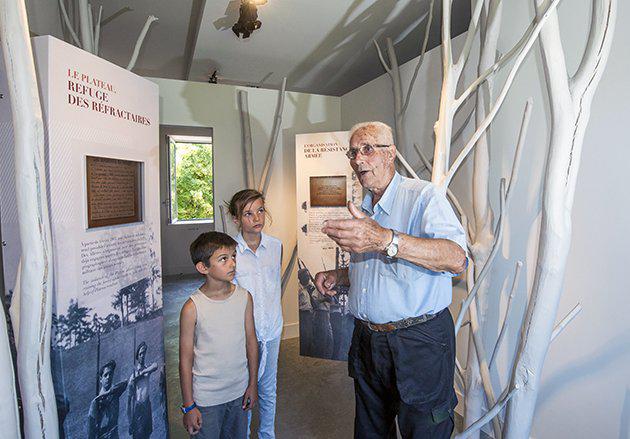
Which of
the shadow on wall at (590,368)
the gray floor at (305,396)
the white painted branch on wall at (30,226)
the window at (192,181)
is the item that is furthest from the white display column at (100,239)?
the window at (192,181)

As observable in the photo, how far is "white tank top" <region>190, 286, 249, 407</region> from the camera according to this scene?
5.40 ft

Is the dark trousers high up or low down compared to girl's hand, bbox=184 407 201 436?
up

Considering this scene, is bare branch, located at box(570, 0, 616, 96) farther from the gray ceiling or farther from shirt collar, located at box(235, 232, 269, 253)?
the gray ceiling

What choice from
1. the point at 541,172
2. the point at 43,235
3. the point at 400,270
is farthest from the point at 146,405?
the point at 541,172

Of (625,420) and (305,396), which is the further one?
(305,396)

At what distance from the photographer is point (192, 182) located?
26.8 ft

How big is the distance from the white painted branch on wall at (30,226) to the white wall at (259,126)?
8.74 ft

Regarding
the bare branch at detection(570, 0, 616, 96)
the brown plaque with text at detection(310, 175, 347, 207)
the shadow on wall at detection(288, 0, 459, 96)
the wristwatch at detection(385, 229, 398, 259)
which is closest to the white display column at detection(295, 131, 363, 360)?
the brown plaque with text at detection(310, 175, 347, 207)

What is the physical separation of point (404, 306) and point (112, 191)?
4.41 feet

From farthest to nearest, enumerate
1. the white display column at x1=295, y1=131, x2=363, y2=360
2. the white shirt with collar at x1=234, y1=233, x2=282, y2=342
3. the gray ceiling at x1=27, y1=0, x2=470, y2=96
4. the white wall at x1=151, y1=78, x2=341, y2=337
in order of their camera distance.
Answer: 1. the white wall at x1=151, y1=78, x2=341, y2=337
2. the white display column at x1=295, y1=131, x2=363, y2=360
3. the gray ceiling at x1=27, y1=0, x2=470, y2=96
4. the white shirt with collar at x1=234, y1=233, x2=282, y2=342

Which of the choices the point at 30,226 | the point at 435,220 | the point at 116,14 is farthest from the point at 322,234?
the point at 116,14

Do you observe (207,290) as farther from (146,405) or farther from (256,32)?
(256,32)

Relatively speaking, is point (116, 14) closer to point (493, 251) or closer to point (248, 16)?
point (248, 16)

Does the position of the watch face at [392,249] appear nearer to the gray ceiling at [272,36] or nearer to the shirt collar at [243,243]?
the shirt collar at [243,243]
